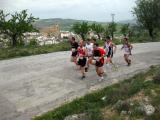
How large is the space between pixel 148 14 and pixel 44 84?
35910mm

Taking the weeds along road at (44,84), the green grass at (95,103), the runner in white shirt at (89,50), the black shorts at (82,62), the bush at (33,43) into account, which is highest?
the runner in white shirt at (89,50)

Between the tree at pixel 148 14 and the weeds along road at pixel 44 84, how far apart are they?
90.6 ft

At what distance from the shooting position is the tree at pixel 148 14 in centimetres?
4875

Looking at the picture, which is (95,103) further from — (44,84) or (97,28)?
(97,28)

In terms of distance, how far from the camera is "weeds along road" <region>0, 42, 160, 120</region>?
41.1 feet

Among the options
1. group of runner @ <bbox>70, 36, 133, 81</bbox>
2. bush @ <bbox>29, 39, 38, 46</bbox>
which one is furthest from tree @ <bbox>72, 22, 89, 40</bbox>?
group of runner @ <bbox>70, 36, 133, 81</bbox>

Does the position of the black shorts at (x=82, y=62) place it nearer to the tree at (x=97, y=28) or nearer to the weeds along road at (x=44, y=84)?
the weeds along road at (x=44, y=84)

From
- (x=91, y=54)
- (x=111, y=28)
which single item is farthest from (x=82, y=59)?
(x=111, y=28)

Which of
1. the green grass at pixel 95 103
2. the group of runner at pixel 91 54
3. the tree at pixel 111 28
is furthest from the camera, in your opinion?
the tree at pixel 111 28

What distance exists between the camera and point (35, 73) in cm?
1897

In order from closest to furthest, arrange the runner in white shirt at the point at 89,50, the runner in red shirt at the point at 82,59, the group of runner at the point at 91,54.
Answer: the group of runner at the point at 91,54, the runner in red shirt at the point at 82,59, the runner in white shirt at the point at 89,50

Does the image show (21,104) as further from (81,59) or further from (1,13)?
(1,13)

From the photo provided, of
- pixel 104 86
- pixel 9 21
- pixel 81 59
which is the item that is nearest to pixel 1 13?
pixel 9 21

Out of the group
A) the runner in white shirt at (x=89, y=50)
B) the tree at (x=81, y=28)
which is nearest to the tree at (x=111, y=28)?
the tree at (x=81, y=28)
